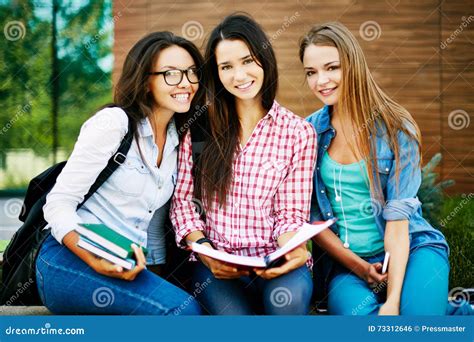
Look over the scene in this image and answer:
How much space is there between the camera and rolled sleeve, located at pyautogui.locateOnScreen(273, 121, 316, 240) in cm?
234

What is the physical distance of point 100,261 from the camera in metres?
2.12

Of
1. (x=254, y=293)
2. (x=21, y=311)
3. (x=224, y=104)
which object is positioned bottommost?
(x=21, y=311)

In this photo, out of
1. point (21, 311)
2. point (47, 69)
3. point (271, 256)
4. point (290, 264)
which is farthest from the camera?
point (47, 69)

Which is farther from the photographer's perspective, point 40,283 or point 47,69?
point 47,69

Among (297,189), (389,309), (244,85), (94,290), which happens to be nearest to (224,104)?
(244,85)

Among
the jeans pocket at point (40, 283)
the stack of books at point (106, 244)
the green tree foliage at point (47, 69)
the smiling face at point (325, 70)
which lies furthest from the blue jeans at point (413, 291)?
the green tree foliage at point (47, 69)

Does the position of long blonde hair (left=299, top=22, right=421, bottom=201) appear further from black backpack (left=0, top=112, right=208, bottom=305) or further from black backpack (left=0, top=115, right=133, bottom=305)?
black backpack (left=0, top=115, right=133, bottom=305)

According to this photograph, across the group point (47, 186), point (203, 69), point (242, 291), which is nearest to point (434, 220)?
point (242, 291)

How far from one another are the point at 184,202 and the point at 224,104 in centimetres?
41

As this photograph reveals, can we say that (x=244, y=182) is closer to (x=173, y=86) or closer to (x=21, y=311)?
(x=173, y=86)

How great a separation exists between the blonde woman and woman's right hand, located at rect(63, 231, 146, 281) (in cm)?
72

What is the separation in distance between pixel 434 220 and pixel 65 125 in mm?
1672

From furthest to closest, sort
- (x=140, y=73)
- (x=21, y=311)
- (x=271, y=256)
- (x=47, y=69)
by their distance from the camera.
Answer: (x=47, y=69) → (x=21, y=311) → (x=140, y=73) → (x=271, y=256)

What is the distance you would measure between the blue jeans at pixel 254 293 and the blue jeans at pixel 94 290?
12 centimetres
